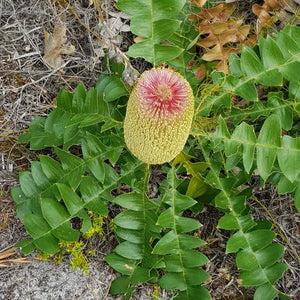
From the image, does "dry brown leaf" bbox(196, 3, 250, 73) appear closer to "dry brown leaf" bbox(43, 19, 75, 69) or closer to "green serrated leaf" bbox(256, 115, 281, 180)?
"green serrated leaf" bbox(256, 115, 281, 180)

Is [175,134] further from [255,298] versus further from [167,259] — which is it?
[255,298]

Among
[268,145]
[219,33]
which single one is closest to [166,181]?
[268,145]

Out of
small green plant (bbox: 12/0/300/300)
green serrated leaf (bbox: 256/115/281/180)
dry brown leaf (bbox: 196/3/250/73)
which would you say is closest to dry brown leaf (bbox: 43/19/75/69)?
small green plant (bbox: 12/0/300/300)

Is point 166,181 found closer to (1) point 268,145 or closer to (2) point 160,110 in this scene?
(1) point 268,145

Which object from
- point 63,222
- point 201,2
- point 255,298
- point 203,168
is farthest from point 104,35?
point 255,298

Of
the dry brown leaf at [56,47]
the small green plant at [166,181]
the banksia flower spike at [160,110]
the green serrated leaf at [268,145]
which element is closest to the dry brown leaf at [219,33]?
the small green plant at [166,181]

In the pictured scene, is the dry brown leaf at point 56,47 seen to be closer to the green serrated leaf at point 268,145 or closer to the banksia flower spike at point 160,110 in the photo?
the banksia flower spike at point 160,110

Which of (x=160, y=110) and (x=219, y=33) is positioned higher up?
(x=160, y=110)
